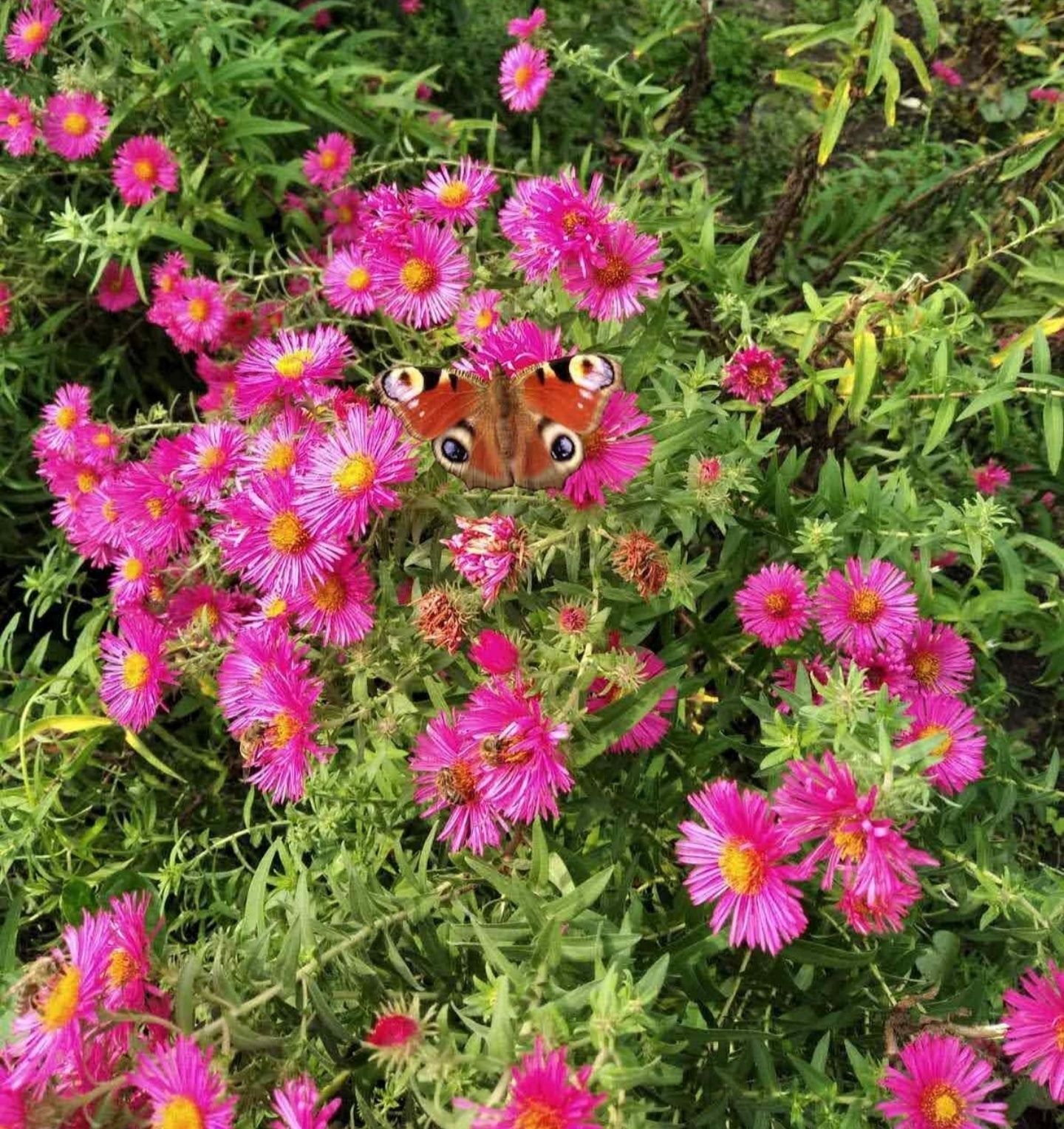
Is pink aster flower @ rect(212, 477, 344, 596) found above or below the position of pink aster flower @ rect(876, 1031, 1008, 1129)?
above

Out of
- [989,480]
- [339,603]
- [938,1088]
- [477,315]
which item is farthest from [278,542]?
[989,480]

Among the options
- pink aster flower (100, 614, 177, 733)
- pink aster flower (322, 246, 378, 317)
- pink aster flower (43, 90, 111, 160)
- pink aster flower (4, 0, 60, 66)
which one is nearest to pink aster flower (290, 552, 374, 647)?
pink aster flower (100, 614, 177, 733)

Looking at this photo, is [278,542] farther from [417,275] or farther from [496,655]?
[417,275]

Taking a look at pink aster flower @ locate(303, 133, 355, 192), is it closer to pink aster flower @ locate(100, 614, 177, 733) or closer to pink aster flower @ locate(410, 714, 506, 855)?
pink aster flower @ locate(100, 614, 177, 733)

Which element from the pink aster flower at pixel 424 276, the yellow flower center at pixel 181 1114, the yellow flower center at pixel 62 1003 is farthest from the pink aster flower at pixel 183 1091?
the pink aster flower at pixel 424 276

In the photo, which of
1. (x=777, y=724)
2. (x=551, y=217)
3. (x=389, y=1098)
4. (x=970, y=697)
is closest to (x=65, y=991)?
(x=389, y=1098)

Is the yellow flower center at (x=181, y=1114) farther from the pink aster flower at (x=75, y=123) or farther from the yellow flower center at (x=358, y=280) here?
the pink aster flower at (x=75, y=123)
